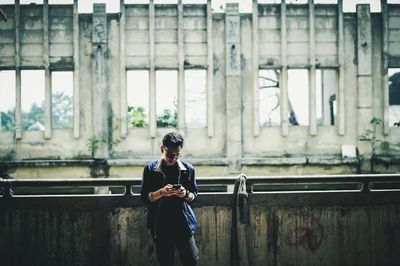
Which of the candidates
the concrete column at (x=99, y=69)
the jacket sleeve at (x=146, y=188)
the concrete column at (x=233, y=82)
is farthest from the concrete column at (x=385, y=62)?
the jacket sleeve at (x=146, y=188)

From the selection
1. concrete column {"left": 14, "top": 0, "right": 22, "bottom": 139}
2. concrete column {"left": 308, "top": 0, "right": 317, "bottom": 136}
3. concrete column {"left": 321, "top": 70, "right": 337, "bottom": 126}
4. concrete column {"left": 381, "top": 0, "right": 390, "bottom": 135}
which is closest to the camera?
concrete column {"left": 14, "top": 0, "right": 22, "bottom": 139}

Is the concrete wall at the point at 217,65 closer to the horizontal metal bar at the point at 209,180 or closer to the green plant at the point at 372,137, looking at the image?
the green plant at the point at 372,137

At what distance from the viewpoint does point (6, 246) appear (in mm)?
4355

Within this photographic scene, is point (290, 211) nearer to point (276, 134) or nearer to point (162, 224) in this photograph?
point (162, 224)

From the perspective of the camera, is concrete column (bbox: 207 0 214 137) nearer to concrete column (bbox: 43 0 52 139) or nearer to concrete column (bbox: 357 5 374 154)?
A: concrete column (bbox: 357 5 374 154)

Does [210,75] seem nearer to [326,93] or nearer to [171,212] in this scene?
[171,212]

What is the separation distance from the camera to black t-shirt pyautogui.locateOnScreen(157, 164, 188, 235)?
346 cm

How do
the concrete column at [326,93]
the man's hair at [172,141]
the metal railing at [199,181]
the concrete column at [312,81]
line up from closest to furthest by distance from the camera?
1. the man's hair at [172,141]
2. the metal railing at [199,181]
3. the concrete column at [312,81]
4. the concrete column at [326,93]

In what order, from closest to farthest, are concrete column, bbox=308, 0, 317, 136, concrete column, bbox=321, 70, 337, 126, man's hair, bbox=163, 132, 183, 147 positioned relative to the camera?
man's hair, bbox=163, 132, 183, 147
concrete column, bbox=308, 0, 317, 136
concrete column, bbox=321, 70, 337, 126

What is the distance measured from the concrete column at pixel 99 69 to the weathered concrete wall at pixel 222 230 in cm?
755

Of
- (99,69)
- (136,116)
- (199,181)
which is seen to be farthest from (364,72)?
(199,181)

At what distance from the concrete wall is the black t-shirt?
26.9 ft

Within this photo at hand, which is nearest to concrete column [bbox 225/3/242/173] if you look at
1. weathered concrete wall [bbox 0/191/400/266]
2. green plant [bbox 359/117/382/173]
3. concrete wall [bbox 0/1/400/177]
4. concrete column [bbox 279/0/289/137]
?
concrete wall [bbox 0/1/400/177]

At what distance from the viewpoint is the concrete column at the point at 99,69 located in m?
11.8
